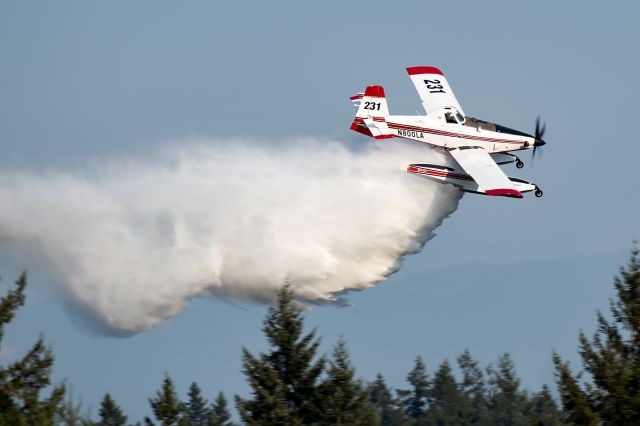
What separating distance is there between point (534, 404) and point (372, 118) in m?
62.2

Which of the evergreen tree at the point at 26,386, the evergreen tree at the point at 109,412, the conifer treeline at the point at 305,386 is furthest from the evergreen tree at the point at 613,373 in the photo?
the evergreen tree at the point at 109,412

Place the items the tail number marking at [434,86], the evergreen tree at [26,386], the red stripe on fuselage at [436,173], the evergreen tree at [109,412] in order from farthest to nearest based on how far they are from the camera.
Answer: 1. the evergreen tree at [109,412]
2. the tail number marking at [434,86]
3. the red stripe on fuselage at [436,173]
4. the evergreen tree at [26,386]

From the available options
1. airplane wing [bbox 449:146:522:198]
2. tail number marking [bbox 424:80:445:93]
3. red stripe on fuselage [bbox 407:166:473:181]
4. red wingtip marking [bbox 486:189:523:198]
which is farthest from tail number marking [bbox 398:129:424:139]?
red wingtip marking [bbox 486:189:523:198]

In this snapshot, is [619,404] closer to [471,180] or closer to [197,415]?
[471,180]

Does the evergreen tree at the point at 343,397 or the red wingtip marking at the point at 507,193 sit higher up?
the red wingtip marking at the point at 507,193

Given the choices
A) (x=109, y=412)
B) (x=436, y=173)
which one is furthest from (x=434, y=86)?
(x=109, y=412)

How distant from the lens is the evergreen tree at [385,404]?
3861 inches

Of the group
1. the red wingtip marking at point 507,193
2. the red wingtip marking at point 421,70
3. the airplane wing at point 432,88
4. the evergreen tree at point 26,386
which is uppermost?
the red wingtip marking at point 421,70

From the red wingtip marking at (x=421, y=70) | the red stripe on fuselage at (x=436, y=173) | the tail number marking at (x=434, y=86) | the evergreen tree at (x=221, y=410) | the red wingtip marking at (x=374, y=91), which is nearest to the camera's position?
the red stripe on fuselage at (x=436, y=173)

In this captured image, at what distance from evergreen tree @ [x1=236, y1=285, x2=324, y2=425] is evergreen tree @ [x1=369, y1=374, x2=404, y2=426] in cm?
6307

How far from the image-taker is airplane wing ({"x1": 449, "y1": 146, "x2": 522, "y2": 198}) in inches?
1490

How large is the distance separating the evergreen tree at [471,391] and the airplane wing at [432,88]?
54.9 meters

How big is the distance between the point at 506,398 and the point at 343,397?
229ft

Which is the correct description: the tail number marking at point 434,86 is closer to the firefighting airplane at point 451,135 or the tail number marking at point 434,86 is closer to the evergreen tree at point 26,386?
the firefighting airplane at point 451,135
